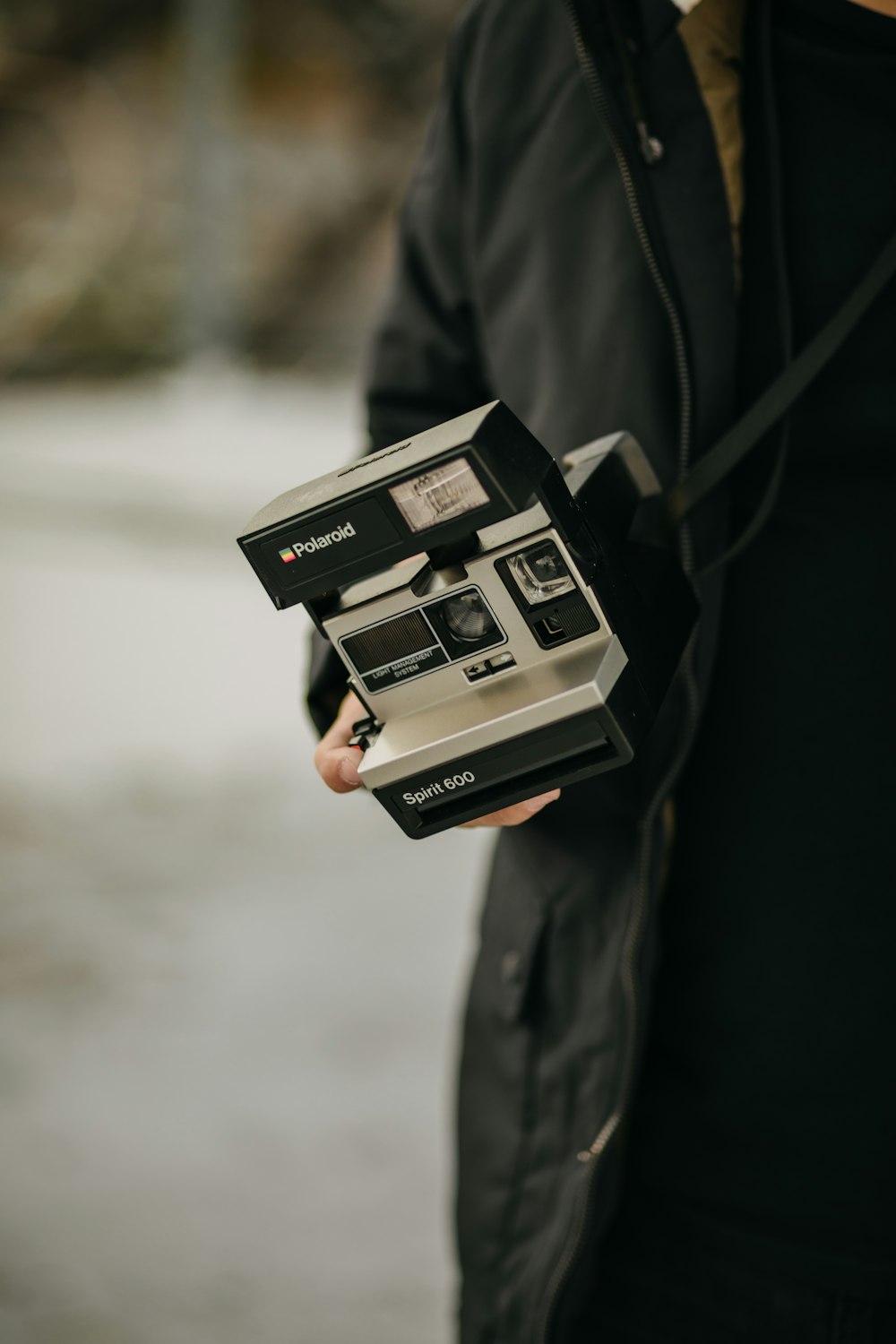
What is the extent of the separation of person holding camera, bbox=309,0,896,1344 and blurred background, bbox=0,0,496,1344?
85 cm

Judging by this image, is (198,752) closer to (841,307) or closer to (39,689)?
(39,689)

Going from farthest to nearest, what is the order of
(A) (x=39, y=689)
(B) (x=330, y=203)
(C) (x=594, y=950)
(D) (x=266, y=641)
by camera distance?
1. (B) (x=330, y=203)
2. (D) (x=266, y=641)
3. (A) (x=39, y=689)
4. (C) (x=594, y=950)

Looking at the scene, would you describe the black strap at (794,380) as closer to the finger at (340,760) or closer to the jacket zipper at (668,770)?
the jacket zipper at (668,770)

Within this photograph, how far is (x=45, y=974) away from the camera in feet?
7.33

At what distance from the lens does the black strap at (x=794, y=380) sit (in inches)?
28.6

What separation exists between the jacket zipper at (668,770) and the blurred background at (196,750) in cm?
87

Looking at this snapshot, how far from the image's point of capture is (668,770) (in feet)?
2.61

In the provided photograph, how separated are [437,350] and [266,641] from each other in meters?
2.69

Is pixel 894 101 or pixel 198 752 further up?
pixel 894 101

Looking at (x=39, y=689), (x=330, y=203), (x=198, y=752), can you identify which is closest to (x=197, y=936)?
(x=198, y=752)

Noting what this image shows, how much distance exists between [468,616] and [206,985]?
67.8 inches

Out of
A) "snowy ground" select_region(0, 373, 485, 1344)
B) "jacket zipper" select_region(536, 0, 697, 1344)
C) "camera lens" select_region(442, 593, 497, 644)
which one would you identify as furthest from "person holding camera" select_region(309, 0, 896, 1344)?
"snowy ground" select_region(0, 373, 485, 1344)

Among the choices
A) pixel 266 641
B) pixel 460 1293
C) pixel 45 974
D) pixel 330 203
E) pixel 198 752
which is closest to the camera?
pixel 460 1293

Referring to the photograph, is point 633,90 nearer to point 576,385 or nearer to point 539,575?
point 576,385
